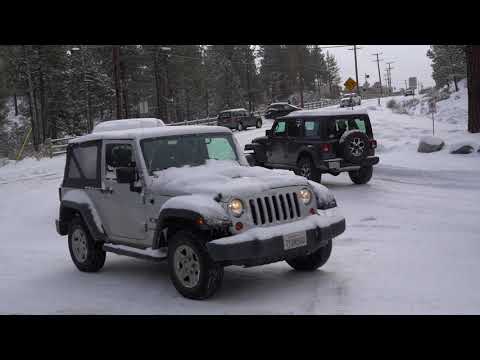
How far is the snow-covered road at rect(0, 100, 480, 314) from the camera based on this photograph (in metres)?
6.79

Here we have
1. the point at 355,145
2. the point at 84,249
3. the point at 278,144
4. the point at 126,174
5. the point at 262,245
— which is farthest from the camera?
the point at 278,144

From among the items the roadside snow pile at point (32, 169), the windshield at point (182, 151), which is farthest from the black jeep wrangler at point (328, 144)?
the roadside snow pile at point (32, 169)

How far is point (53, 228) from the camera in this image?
43.9ft

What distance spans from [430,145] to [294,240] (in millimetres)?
16270

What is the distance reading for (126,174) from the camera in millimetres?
7719

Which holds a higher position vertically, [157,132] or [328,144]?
[157,132]

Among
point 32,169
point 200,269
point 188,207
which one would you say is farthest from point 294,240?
point 32,169

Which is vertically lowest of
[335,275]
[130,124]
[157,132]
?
[335,275]

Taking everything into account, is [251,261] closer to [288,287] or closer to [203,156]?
[288,287]

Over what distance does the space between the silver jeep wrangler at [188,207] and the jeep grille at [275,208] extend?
0.04ft

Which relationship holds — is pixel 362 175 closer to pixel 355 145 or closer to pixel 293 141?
pixel 355 145

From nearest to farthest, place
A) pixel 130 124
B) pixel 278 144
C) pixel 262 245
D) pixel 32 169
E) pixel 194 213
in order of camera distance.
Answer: pixel 262 245
pixel 194 213
pixel 130 124
pixel 278 144
pixel 32 169

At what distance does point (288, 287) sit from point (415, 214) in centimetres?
564
